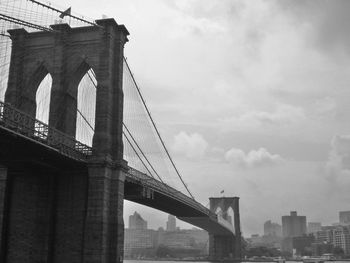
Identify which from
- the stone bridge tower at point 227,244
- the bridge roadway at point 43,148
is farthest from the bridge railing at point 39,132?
the stone bridge tower at point 227,244

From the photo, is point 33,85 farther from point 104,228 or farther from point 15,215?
point 104,228

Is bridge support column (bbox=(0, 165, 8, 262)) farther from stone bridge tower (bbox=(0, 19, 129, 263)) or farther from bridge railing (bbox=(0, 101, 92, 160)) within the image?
bridge railing (bbox=(0, 101, 92, 160))

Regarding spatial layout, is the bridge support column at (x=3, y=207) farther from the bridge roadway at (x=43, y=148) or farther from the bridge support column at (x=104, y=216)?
the bridge support column at (x=104, y=216)

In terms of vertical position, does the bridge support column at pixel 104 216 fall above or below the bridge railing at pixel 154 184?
below

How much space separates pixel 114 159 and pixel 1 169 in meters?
8.22

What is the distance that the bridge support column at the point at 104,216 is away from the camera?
124ft

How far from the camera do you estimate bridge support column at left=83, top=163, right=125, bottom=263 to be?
→ 37.8 metres

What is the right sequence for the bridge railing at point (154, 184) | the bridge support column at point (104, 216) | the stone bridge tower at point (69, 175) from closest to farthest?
1. the bridge support column at point (104, 216)
2. the stone bridge tower at point (69, 175)
3. the bridge railing at point (154, 184)

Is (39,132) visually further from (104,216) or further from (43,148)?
(104,216)

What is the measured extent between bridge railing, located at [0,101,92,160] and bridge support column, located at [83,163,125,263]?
178 centimetres

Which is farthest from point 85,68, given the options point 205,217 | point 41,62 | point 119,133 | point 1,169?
point 205,217

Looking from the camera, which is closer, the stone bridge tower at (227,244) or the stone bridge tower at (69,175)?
the stone bridge tower at (69,175)

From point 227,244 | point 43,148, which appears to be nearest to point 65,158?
point 43,148

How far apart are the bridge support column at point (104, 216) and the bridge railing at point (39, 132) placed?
1784mm
